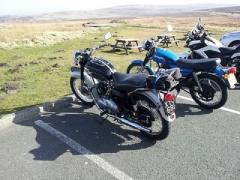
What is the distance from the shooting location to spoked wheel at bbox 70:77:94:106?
695 centimetres

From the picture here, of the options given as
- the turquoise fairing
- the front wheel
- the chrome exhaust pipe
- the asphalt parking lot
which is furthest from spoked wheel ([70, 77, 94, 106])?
the front wheel

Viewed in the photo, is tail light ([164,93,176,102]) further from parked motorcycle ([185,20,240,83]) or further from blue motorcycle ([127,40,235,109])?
parked motorcycle ([185,20,240,83])

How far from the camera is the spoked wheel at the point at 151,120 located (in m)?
5.17

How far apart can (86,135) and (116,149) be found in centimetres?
75

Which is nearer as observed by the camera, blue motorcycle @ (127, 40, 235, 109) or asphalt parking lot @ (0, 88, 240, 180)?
asphalt parking lot @ (0, 88, 240, 180)

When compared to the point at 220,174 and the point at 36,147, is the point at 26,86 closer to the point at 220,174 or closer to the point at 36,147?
the point at 36,147

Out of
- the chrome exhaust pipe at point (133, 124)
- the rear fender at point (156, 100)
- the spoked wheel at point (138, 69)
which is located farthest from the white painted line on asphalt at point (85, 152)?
the spoked wheel at point (138, 69)

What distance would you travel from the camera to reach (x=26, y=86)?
8867mm

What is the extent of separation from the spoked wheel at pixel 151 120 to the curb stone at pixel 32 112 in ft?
7.30

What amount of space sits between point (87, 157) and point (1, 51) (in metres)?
12.9

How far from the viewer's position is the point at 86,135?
568cm

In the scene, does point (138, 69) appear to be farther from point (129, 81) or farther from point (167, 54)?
point (129, 81)

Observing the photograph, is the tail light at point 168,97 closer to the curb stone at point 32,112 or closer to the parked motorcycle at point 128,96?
the parked motorcycle at point 128,96

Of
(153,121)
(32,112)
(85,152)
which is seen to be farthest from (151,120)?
(32,112)
